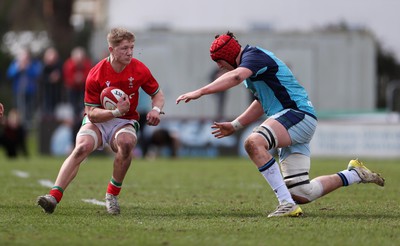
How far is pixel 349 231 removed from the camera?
7.70 m

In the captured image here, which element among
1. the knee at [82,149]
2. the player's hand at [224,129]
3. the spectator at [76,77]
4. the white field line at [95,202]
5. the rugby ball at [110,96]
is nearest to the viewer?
the rugby ball at [110,96]

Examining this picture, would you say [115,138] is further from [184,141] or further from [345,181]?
[184,141]

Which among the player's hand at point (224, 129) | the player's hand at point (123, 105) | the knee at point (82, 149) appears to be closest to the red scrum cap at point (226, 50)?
the player's hand at point (224, 129)

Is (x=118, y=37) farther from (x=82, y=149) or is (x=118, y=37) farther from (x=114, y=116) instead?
(x=82, y=149)

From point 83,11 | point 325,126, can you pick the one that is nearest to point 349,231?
point 325,126

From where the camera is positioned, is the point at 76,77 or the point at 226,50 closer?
the point at 226,50

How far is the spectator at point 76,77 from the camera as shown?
23.8m

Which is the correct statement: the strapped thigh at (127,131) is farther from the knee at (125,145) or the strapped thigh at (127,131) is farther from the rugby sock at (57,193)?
the rugby sock at (57,193)

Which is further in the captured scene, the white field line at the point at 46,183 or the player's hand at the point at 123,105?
the white field line at the point at 46,183

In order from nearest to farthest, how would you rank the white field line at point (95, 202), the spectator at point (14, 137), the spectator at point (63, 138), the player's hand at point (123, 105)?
1. the player's hand at point (123, 105)
2. the white field line at point (95, 202)
3. the spectator at point (63, 138)
4. the spectator at point (14, 137)

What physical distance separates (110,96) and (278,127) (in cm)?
158

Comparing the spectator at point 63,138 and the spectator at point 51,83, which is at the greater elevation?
the spectator at point 51,83

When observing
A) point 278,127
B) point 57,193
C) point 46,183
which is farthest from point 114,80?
point 46,183

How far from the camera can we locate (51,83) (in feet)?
83.8
